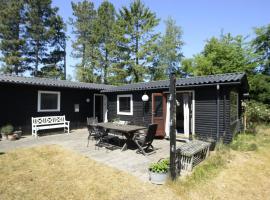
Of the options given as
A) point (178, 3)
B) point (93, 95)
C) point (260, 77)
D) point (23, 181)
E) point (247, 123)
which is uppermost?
point (178, 3)

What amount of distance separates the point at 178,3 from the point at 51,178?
10285 millimetres

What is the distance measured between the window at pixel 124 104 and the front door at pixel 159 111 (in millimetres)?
1872

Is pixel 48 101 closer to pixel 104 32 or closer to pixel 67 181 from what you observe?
pixel 67 181

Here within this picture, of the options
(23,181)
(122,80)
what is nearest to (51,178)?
(23,181)

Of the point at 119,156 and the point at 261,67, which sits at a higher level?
the point at 261,67

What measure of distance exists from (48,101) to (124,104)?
4.31 m

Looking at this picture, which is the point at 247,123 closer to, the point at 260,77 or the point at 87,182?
the point at 260,77

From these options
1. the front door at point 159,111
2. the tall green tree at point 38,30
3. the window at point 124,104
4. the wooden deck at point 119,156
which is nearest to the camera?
the wooden deck at point 119,156

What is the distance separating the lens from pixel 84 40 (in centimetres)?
2491

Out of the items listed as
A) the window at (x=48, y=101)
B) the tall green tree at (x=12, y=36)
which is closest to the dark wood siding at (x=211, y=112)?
the window at (x=48, y=101)

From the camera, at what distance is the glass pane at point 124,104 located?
11287 millimetres

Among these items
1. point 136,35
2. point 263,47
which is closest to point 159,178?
point 263,47

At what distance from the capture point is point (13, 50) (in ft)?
74.1

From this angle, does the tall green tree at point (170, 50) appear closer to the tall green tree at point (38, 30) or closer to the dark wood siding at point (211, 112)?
the tall green tree at point (38, 30)
